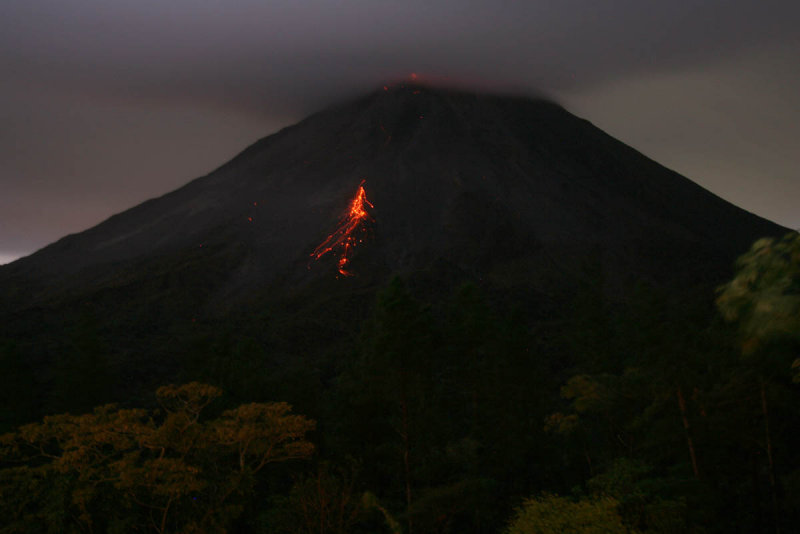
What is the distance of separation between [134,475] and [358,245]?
4736 inches

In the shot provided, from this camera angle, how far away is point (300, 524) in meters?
15.9

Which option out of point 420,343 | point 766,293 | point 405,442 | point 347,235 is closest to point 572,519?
point 766,293

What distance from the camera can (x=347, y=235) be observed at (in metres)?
137

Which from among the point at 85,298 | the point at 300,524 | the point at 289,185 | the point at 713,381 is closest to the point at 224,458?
the point at 300,524

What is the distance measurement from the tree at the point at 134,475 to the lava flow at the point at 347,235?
105 metres

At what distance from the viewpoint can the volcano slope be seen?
3856 inches

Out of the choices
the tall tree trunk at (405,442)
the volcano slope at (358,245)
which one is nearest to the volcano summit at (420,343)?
the tall tree trunk at (405,442)

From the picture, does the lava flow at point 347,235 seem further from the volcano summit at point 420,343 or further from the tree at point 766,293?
the tree at point 766,293

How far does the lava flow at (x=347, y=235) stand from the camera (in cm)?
13012

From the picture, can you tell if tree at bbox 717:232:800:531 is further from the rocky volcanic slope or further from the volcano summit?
the rocky volcanic slope

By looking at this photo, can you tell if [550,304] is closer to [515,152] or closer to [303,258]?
[303,258]

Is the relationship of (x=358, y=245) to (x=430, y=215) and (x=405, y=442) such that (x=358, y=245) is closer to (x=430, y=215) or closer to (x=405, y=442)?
(x=430, y=215)

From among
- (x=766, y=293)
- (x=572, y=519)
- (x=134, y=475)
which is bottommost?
(x=572, y=519)

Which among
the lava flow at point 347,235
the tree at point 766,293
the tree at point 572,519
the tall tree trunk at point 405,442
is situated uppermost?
the lava flow at point 347,235
